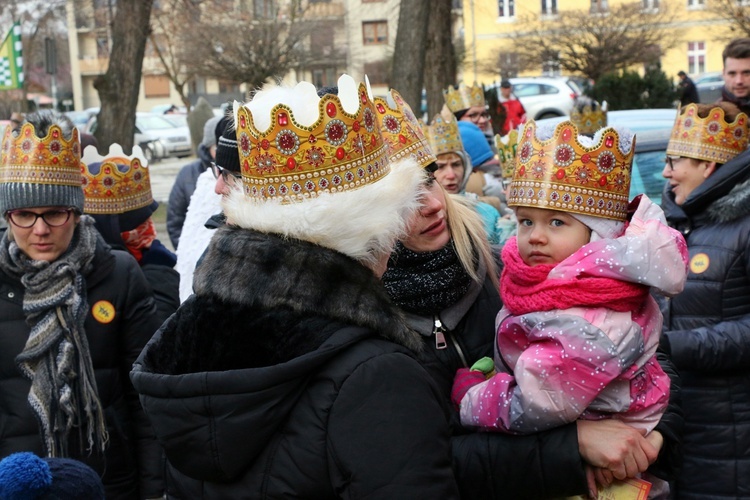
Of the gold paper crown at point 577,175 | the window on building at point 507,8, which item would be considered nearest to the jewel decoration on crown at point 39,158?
the gold paper crown at point 577,175

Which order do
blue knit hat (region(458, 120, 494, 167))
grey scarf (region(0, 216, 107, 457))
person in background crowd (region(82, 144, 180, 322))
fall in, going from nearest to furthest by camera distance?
grey scarf (region(0, 216, 107, 457))
person in background crowd (region(82, 144, 180, 322))
blue knit hat (region(458, 120, 494, 167))

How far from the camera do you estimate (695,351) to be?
386cm

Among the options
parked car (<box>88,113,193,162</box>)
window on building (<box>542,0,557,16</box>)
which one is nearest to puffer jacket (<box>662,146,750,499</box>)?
parked car (<box>88,113,193,162</box>)

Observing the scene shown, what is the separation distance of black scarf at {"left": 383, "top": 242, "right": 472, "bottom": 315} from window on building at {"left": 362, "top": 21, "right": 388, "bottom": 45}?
178 feet

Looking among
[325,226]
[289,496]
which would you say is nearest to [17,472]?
[289,496]

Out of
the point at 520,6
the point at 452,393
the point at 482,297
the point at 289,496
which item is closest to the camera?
the point at 289,496

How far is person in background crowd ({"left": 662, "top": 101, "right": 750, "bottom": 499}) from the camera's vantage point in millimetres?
→ 3877

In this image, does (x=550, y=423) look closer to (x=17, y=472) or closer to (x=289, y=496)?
(x=289, y=496)

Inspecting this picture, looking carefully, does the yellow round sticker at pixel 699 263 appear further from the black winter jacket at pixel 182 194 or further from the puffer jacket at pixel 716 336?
the black winter jacket at pixel 182 194

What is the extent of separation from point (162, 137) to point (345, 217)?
1172 inches

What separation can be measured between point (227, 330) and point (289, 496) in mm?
381

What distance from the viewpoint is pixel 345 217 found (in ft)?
6.78

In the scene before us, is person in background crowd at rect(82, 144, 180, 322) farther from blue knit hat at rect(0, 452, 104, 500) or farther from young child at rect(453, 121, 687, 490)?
young child at rect(453, 121, 687, 490)

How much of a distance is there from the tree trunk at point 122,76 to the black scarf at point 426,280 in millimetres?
10690
